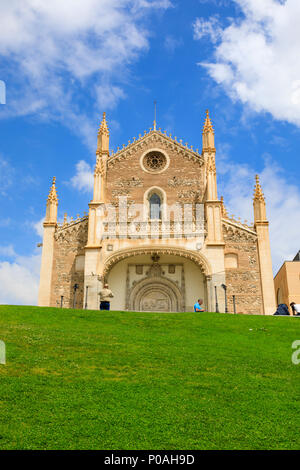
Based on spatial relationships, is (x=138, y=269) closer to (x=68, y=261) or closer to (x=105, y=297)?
(x=68, y=261)

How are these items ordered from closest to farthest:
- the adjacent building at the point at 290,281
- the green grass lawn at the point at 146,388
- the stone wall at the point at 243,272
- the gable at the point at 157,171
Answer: the green grass lawn at the point at 146,388 < the stone wall at the point at 243,272 < the gable at the point at 157,171 < the adjacent building at the point at 290,281

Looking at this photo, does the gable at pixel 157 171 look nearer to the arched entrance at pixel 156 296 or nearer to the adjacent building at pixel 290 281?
the arched entrance at pixel 156 296

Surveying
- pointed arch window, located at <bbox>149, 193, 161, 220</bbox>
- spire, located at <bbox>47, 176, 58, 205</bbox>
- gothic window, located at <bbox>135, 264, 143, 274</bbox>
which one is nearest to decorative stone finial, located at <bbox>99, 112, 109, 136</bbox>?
spire, located at <bbox>47, 176, 58, 205</bbox>

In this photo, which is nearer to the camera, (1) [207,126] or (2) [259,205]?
(2) [259,205]

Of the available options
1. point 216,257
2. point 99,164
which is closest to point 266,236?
point 216,257

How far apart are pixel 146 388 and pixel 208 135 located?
2925cm

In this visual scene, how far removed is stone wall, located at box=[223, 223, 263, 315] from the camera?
102 ft

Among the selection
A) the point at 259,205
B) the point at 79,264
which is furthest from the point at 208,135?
the point at 79,264

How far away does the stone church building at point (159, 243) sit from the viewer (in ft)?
103

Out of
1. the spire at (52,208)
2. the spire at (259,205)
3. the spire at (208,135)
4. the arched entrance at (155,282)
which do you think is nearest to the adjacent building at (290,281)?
the spire at (259,205)

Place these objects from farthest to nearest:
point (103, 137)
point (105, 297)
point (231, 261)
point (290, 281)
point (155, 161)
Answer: point (290, 281), point (103, 137), point (155, 161), point (231, 261), point (105, 297)

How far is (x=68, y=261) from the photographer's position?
112 feet

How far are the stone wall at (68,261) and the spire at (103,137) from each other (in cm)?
628
